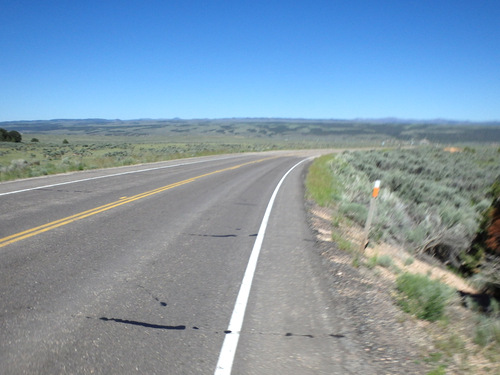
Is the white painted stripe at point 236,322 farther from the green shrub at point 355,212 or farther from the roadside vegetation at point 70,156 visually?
the roadside vegetation at point 70,156

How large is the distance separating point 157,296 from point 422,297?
3.57 meters

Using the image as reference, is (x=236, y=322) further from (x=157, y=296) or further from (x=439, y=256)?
(x=439, y=256)

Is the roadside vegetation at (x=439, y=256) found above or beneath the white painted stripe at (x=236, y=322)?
beneath

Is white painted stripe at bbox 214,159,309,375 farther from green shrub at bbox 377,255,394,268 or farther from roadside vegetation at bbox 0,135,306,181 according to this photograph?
roadside vegetation at bbox 0,135,306,181

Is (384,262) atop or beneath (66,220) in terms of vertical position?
beneath

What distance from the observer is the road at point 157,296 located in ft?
10.9

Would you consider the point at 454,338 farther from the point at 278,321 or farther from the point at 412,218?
the point at 412,218

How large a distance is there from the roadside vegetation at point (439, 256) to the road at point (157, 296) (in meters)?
1.08

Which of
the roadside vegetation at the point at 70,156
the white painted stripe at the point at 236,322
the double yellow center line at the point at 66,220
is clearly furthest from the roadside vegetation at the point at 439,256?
the roadside vegetation at the point at 70,156

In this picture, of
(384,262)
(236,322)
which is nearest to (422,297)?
(384,262)

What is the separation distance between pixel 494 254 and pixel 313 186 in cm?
856

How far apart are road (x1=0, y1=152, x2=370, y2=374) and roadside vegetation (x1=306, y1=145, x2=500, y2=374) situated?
3.53 ft

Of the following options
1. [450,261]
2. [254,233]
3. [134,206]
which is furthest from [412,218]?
[134,206]

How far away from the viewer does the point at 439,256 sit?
10.3 metres
